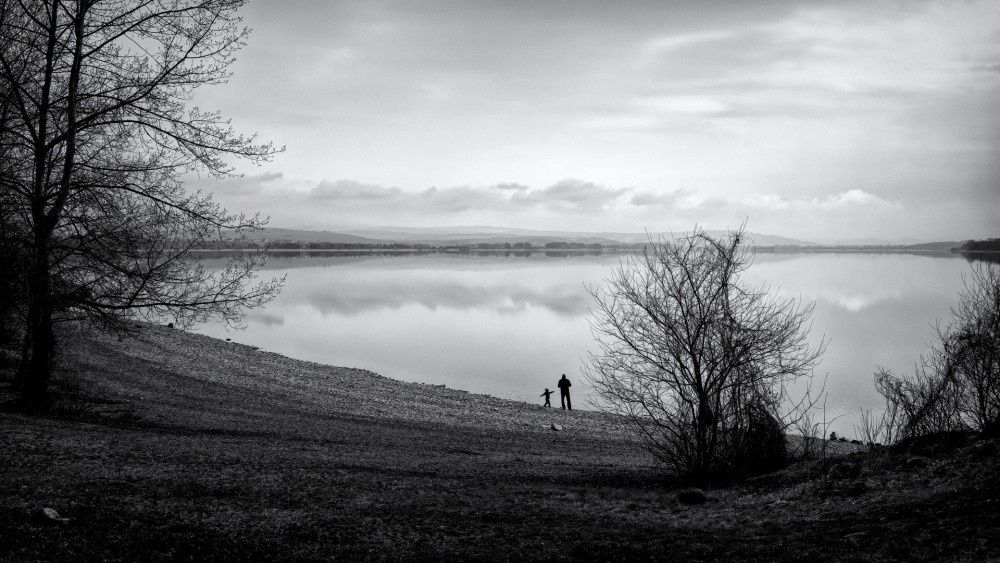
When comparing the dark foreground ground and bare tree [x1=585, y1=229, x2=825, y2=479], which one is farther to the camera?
bare tree [x1=585, y1=229, x2=825, y2=479]

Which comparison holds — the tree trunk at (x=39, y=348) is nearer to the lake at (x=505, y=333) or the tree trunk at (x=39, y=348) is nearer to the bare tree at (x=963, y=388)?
the lake at (x=505, y=333)

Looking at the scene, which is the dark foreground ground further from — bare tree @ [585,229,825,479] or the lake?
the lake

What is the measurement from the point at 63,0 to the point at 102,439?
846cm

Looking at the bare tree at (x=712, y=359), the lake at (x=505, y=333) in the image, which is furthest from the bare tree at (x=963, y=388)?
the lake at (x=505, y=333)

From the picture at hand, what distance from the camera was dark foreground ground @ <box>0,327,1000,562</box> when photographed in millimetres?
6820

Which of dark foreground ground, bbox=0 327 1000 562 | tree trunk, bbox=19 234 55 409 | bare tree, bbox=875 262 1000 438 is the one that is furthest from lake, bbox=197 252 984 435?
tree trunk, bbox=19 234 55 409

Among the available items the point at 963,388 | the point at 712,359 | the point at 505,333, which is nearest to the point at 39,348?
the point at 712,359

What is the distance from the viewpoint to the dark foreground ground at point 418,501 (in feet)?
22.4

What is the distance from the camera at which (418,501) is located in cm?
902

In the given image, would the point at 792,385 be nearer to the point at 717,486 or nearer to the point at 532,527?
the point at 717,486

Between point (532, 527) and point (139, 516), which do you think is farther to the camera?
point (532, 527)

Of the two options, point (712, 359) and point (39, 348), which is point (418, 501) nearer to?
point (712, 359)

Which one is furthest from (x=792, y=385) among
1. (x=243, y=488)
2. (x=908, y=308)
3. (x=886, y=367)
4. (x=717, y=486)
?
(x=908, y=308)

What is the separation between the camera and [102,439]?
1118 cm
